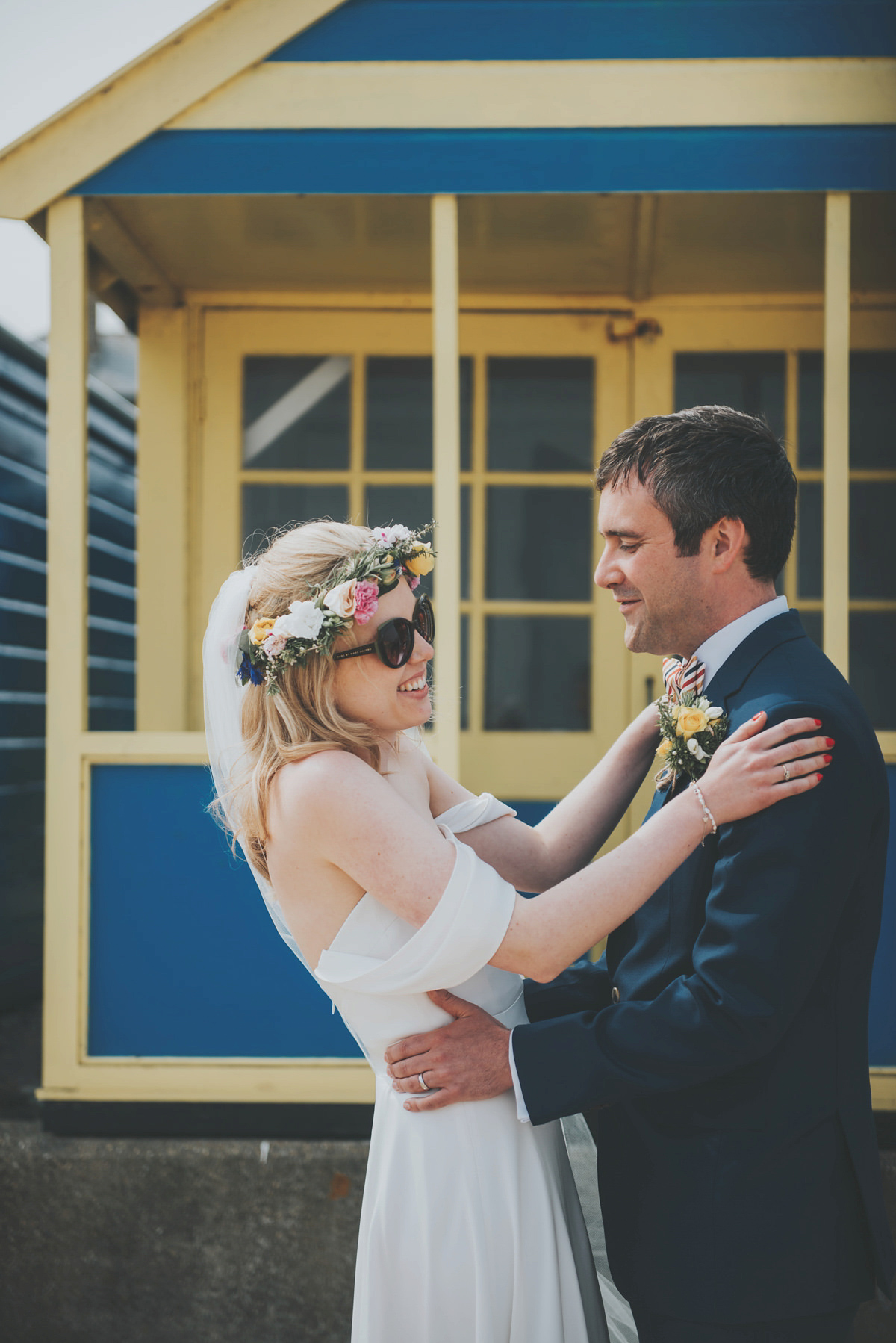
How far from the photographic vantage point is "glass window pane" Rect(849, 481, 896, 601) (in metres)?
4.09

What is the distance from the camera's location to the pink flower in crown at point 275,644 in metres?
1.62

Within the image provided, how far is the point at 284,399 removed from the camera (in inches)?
163

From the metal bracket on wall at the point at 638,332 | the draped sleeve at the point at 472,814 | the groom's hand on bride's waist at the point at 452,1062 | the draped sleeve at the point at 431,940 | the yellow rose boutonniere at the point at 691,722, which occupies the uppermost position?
the metal bracket on wall at the point at 638,332

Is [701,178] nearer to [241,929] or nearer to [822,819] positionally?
[822,819]

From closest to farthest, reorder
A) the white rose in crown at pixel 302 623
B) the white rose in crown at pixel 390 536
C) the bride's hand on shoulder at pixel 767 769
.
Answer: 1. the bride's hand on shoulder at pixel 767 769
2. the white rose in crown at pixel 302 623
3. the white rose in crown at pixel 390 536

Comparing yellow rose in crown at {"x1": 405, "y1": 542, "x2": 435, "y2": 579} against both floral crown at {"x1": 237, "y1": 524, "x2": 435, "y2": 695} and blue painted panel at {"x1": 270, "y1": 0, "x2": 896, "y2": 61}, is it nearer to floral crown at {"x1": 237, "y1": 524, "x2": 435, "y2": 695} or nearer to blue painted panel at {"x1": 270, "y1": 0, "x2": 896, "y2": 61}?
floral crown at {"x1": 237, "y1": 524, "x2": 435, "y2": 695}

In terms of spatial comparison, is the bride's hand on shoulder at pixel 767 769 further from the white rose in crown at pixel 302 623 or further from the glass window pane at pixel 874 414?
the glass window pane at pixel 874 414

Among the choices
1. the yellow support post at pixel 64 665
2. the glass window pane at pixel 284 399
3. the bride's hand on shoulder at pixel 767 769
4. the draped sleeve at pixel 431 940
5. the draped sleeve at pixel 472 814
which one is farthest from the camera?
the glass window pane at pixel 284 399

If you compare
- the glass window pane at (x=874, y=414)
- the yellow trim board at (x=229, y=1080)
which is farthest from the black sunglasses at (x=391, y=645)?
the glass window pane at (x=874, y=414)

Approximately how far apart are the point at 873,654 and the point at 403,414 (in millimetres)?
2222

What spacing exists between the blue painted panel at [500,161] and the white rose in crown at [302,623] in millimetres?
2074

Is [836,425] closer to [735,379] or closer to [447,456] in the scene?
[735,379]

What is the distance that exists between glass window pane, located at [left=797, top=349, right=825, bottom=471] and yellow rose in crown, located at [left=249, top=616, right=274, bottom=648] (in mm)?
3125

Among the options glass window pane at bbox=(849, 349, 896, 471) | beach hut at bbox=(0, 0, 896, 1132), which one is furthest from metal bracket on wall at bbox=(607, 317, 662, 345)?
glass window pane at bbox=(849, 349, 896, 471)
